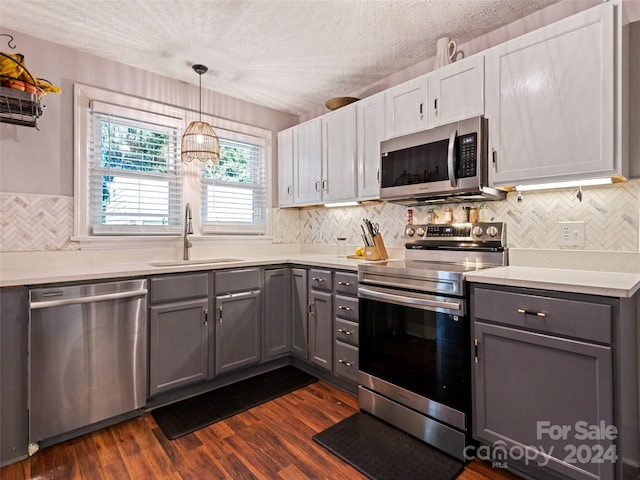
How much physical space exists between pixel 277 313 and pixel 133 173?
165 cm

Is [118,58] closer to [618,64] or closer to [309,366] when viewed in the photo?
[309,366]

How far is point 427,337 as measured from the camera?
190cm

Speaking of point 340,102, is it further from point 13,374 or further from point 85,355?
point 13,374

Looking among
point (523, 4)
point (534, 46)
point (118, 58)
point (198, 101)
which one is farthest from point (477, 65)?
point (118, 58)

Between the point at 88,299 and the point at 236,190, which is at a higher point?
the point at 236,190

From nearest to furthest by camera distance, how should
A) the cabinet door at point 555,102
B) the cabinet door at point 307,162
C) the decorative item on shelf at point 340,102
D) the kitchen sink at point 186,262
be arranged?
the cabinet door at point 555,102 → the kitchen sink at point 186,262 → the decorative item on shelf at point 340,102 → the cabinet door at point 307,162

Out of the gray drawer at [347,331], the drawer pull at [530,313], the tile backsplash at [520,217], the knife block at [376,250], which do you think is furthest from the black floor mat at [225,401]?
the drawer pull at [530,313]

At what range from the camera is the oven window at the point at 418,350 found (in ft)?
5.76

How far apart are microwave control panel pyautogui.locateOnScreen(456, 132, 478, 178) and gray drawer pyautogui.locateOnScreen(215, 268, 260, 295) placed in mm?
1682

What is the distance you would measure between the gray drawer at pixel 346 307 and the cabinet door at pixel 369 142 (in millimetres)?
841

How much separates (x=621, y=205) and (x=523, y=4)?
4.29 feet

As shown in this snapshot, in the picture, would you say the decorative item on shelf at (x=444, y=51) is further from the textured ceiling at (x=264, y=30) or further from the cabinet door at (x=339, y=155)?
the cabinet door at (x=339, y=155)

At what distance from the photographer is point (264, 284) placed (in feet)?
9.18

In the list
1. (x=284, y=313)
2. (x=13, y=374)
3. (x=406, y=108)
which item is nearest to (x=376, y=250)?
(x=284, y=313)
